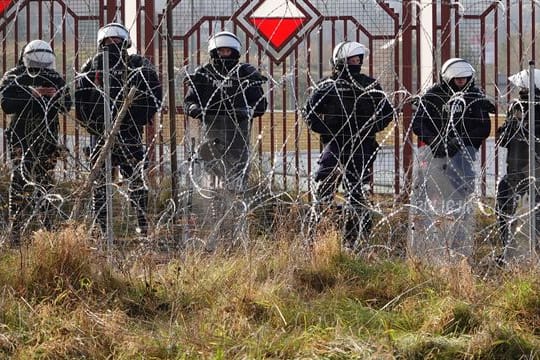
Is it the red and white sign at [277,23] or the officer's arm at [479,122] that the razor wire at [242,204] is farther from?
the red and white sign at [277,23]

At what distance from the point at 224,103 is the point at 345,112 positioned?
89 cm

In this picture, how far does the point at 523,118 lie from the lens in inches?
340

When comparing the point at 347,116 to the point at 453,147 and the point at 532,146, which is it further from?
the point at 532,146

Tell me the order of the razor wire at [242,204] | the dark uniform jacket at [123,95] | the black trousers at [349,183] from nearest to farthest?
the razor wire at [242,204]
the black trousers at [349,183]
the dark uniform jacket at [123,95]

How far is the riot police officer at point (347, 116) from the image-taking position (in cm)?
898

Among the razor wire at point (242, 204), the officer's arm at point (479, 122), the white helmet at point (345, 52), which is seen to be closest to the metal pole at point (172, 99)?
the razor wire at point (242, 204)

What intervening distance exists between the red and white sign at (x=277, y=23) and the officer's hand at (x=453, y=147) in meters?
2.25

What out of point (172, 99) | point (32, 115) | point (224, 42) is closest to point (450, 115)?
point (224, 42)

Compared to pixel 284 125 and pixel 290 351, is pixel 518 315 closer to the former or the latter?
pixel 290 351

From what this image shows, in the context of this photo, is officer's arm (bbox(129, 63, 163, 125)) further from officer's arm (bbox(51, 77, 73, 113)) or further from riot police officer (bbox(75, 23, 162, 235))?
officer's arm (bbox(51, 77, 73, 113))

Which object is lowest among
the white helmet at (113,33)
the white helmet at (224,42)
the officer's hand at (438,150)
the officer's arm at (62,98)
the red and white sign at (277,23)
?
the officer's hand at (438,150)

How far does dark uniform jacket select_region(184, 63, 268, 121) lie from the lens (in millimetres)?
9102

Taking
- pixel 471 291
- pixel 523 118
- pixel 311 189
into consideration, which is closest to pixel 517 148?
pixel 523 118

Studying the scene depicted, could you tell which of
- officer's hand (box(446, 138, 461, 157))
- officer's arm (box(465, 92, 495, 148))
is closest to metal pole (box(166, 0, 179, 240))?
officer's hand (box(446, 138, 461, 157))
